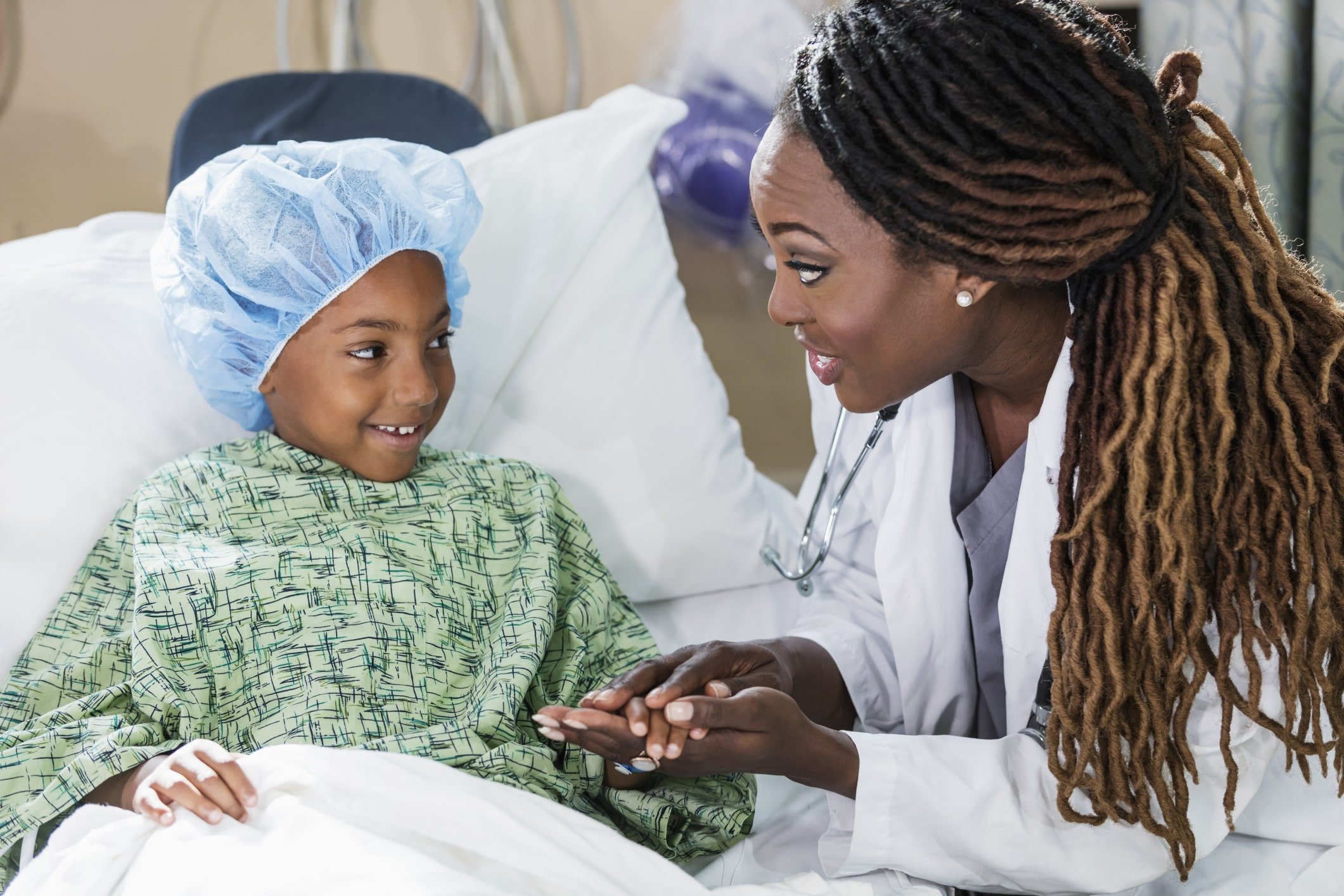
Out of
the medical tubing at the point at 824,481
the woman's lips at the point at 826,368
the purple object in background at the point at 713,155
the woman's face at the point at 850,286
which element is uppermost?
the purple object in background at the point at 713,155

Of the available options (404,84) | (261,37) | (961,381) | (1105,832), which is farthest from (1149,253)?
(261,37)

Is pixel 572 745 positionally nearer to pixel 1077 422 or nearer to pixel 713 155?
pixel 1077 422

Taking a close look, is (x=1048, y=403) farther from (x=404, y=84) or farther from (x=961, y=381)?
(x=404, y=84)

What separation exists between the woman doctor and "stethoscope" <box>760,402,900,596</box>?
0.19 meters

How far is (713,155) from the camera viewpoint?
235 cm

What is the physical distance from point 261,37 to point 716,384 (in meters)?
1.26

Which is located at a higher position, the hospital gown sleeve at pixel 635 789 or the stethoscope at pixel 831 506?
the stethoscope at pixel 831 506

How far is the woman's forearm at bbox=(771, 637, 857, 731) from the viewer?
55.7 inches

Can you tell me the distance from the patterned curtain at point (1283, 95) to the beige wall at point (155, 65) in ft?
3.44

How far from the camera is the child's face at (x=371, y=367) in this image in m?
1.39

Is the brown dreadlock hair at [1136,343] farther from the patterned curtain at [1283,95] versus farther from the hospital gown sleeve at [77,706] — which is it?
the patterned curtain at [1283,95]

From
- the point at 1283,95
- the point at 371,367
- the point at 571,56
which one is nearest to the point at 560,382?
the point at 371,367

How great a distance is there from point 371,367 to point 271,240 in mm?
177

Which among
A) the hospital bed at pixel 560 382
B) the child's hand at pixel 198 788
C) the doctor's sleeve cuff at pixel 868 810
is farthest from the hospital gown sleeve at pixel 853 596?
the child's hand at pixel 198 788
